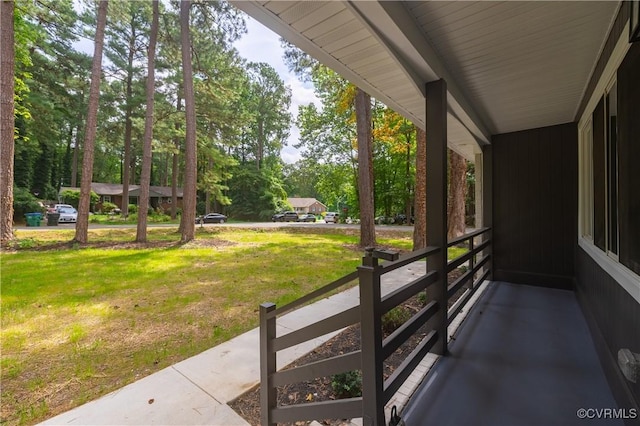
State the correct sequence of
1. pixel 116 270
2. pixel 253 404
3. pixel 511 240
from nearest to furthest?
pixel 253 404, pixel 511 240, pixel 116 270

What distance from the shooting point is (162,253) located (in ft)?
27.0

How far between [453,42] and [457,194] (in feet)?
24.0

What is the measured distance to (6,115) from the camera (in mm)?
7559

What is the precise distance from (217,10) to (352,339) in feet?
35.4

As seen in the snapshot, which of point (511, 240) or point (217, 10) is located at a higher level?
point (217, 10)

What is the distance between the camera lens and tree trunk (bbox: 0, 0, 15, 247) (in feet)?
23.5

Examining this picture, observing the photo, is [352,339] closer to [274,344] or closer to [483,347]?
[483,347]

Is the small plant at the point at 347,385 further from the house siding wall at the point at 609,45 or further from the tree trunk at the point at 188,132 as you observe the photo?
the tree trunk at the point at 188,132

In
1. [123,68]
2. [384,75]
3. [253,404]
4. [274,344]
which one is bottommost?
[253,404]

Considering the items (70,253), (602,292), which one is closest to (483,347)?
(602,292)

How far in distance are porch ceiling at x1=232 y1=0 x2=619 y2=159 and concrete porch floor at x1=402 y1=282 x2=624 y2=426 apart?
2312 millimetres

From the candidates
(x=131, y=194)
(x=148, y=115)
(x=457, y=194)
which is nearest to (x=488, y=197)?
(x=457, y=194)

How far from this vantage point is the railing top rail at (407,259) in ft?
5.15

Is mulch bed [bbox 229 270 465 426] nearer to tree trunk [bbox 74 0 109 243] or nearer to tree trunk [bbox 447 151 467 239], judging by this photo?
tree trunk [bbox 447 151 467 239]
